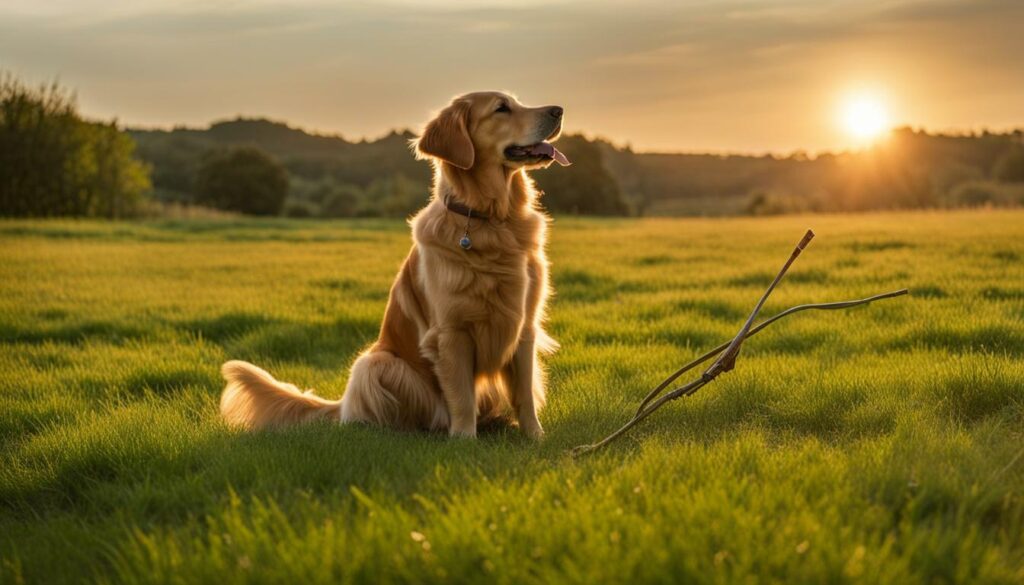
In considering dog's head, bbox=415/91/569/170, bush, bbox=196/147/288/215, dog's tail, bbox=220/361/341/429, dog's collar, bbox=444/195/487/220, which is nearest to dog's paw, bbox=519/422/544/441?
dog's tail, bbox=220/361/341/429

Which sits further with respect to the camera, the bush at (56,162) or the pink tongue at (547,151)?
the bush at (56,162)

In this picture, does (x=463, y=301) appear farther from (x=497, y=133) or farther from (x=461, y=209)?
(x=497, y=133)

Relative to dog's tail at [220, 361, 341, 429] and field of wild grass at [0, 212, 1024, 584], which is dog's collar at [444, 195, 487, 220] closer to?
field of wild grass at [0, 212, 1024, 584]

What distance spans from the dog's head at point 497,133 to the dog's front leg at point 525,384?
971mm

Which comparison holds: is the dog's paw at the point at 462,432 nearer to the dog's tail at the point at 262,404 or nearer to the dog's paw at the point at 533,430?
the dog's paw at the point at 533,430

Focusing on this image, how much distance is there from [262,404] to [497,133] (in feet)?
6.46

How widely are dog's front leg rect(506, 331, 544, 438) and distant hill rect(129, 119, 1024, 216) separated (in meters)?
30.1

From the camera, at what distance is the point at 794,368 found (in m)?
5.39

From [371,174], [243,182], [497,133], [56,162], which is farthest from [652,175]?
[497,133]

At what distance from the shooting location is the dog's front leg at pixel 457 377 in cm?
444

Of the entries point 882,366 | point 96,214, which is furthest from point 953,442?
point 96,214

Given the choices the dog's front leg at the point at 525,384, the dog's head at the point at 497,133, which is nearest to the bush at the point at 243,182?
the dog's head at the point at 497,133

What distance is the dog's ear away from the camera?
4.45m

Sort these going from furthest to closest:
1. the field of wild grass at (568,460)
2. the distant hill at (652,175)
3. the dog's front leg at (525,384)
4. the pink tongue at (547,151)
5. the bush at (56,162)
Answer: the distant hill at (652,175) → the bush at (56,162) → the dog's front leg at (525,384) → the pink tongue at (547,151) → the field of wild grass at (568,460)
